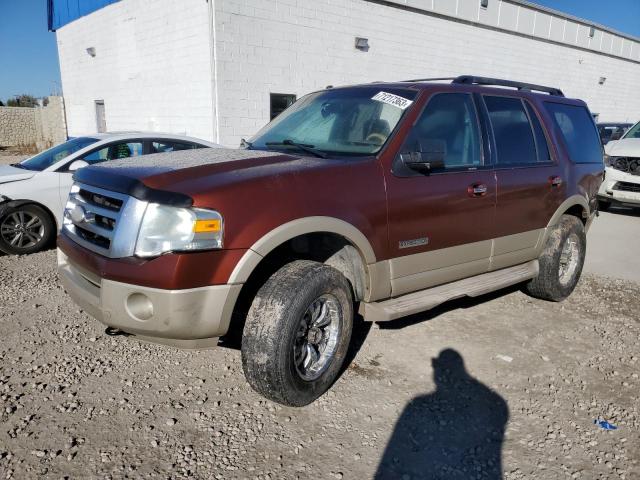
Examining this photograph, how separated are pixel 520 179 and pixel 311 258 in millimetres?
2068

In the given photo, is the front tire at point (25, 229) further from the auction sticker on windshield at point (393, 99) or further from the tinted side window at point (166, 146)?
the auction sticker on windshield at point (393, 99)

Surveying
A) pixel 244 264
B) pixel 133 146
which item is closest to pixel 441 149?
pixel 244 264

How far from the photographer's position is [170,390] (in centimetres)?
327

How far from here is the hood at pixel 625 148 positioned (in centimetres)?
975

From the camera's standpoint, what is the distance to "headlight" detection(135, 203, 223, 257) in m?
2.56

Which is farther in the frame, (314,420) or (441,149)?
(441,149)

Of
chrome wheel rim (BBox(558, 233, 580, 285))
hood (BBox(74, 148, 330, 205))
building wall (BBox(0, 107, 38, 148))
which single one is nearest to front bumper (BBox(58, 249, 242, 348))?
hood (BBox(74, 148, 330, 205))

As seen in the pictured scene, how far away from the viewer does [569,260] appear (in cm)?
521

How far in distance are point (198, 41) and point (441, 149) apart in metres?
8.42

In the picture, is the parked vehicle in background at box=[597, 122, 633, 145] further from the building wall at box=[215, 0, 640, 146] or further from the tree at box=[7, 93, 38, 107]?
the tree at box=[7, 93, 38, 107]

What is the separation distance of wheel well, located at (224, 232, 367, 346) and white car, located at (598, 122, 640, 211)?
823 centimetres

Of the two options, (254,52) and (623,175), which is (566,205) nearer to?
(623,175)

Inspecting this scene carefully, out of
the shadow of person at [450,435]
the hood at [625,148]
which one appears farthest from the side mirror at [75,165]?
the hood at [625,148]

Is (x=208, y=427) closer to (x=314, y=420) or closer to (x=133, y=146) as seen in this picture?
(x=314, y=420)
